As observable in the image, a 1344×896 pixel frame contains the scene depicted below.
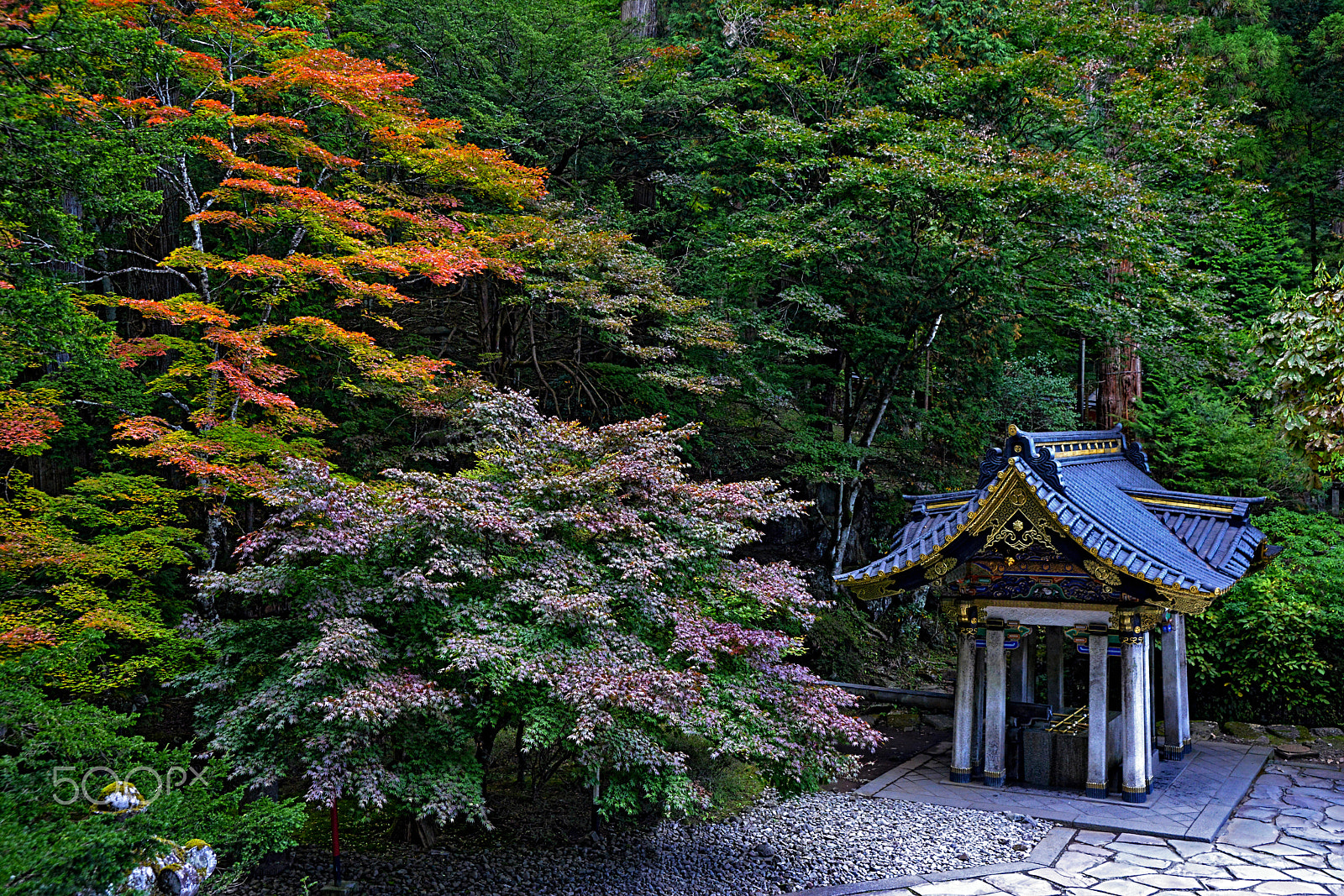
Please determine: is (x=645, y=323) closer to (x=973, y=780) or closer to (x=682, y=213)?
(x=682, y=213)

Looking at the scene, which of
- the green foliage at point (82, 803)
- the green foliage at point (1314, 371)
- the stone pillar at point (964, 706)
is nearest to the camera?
the green foliage at point (82, 803)

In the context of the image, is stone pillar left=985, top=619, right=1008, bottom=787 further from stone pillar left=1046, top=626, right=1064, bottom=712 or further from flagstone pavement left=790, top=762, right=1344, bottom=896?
stone pillar left=1046, top=626, right=1064, bottom=712

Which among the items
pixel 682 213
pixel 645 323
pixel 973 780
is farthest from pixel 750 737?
pixel 682 213

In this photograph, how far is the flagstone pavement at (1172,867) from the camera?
6383 millimetres

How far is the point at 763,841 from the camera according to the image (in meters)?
7.46

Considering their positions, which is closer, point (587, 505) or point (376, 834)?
point (587, 505)

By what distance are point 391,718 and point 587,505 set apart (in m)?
Answer: 2.06

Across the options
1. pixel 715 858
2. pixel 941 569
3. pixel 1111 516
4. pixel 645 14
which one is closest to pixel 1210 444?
pixel 1111 516

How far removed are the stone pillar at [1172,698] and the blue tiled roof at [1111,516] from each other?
1264 mm

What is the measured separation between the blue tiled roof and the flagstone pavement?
2138mm

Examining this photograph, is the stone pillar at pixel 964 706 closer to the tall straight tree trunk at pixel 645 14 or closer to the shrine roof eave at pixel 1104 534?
the shrine roof eave at pixel 1104 534

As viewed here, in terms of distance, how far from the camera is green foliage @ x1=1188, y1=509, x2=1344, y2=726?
1116 cm

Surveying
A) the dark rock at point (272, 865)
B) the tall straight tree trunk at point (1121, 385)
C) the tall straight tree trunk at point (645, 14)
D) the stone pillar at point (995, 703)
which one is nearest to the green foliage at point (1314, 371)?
the stone pillar at point (995, 703)

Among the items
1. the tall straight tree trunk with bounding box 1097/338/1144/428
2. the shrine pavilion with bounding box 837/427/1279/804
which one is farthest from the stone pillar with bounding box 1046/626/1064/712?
the tall straight tree trunk with bounding box 1097/338/1144/428
